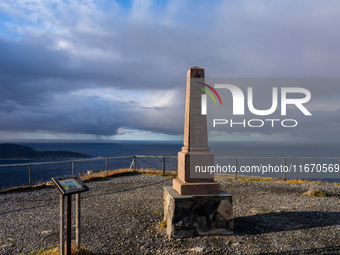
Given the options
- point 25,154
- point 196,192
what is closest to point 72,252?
point 196,192

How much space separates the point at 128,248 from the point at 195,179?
2.01 m

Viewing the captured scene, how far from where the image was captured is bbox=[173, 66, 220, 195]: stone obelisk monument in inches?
207

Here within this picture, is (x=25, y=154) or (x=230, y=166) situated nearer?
(x=230, y=166)

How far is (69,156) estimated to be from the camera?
122312mm

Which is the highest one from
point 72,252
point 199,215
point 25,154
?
point 199,215

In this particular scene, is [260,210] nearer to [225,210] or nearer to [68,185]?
[225,210]

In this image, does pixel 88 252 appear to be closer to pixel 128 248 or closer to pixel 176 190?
pixel 128 248

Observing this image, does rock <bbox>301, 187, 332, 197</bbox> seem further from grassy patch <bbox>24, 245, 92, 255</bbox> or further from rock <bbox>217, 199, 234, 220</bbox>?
grassy patch <bbox>24, 245, 92, 255</bbox>

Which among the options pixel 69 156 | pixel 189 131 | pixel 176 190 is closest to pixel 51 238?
pixel 176 190

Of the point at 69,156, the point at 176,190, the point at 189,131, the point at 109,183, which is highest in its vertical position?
the point at 189,131

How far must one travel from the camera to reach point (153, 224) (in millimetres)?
5781

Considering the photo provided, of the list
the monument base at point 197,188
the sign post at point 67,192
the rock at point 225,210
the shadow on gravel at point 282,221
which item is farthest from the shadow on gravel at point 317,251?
the sign post at point 67,192

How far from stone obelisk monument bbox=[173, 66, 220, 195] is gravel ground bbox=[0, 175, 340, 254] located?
106 centimetres

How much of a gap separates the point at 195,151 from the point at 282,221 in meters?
2.95
